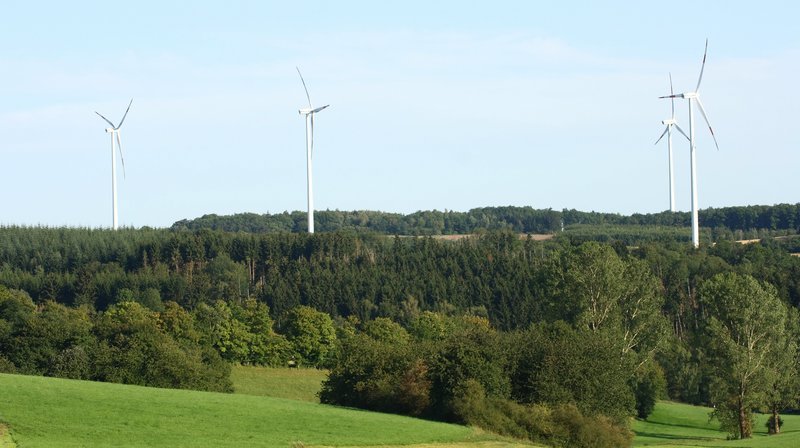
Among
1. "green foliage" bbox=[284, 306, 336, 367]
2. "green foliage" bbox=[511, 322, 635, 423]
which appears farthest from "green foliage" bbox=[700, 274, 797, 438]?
"green foliage" bbox=[284, 306, 336, 367]

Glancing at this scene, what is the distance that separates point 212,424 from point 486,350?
77.8 feet

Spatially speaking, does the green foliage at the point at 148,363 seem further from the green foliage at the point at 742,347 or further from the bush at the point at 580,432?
the green foliage at the point at 742,347

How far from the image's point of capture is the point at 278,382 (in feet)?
450

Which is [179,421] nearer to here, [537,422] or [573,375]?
[537,422]

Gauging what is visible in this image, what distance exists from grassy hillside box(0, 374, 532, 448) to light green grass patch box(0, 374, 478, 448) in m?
0.05

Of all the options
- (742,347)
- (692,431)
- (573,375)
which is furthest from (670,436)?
(573,375)

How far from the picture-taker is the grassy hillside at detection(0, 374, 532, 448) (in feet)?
220

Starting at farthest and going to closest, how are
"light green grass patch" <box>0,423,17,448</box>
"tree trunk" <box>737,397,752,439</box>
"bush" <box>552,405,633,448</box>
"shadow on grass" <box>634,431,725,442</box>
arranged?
1. "shadow on grass" <box>634,431,725,442</box>
2. "tree trunk" <box>737,397,752,439</box>
3. "bush" <box>552,405,633,448</box>
4. "light green grass patch" <box>0,423,17,448</box>

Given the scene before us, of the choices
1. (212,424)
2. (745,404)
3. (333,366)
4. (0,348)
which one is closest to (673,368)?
(745,404)

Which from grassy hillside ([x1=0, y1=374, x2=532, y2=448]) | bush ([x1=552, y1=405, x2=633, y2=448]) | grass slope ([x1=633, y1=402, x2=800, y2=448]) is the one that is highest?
grassy hillside ([x1=0, y1=374, x2=532, y2=448])

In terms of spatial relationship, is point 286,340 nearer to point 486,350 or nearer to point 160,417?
point 486,350

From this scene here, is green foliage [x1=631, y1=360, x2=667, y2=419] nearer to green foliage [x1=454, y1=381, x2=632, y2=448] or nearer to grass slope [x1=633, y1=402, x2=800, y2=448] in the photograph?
grass slope [x1=633, y1=402, x2=800, y2=448]

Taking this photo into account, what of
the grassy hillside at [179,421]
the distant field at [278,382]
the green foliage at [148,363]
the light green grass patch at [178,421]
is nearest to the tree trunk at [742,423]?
the light green grass patch at [178,421]

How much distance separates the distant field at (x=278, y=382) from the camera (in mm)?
126688
